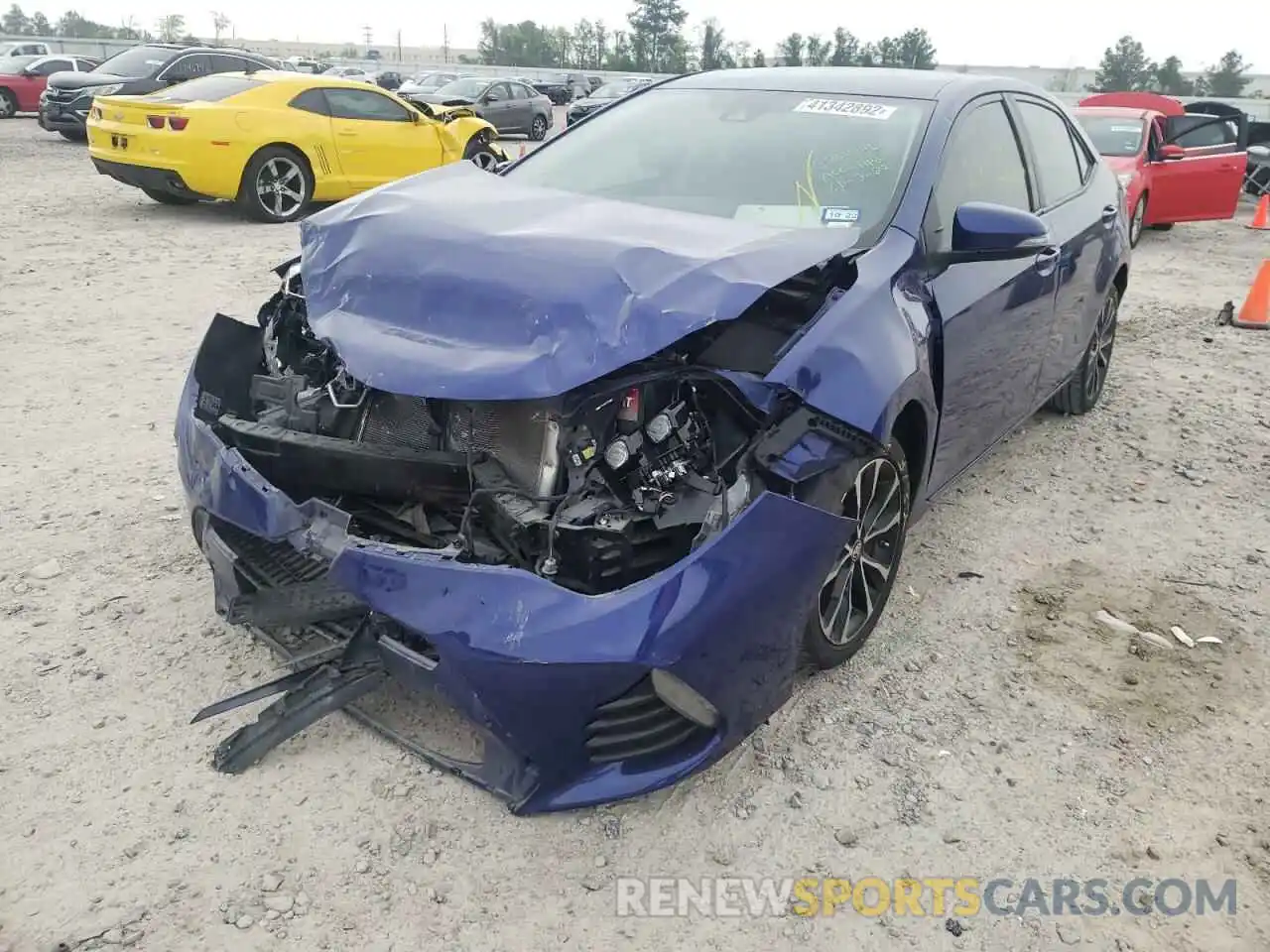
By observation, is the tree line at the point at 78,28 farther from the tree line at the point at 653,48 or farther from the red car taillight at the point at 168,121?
the red car taillight at the point at 168,121

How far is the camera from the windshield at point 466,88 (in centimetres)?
2269

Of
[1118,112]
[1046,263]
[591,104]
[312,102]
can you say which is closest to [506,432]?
[1046,263]

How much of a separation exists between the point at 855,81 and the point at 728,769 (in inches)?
104

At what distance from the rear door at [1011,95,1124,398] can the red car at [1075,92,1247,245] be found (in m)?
6.14

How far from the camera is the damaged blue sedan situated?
225 centimetres

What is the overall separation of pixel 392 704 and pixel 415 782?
0.97 feet

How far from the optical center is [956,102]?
364 cm

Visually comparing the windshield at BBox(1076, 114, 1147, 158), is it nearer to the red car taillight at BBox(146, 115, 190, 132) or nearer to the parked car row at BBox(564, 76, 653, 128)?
the parked car row at BBox(564, 76, 653, 128)

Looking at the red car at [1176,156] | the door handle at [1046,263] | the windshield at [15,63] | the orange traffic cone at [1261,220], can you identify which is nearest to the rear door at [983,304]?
the door handle at [1046,263]

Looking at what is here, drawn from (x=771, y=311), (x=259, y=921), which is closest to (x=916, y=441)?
(x=771, y=311)

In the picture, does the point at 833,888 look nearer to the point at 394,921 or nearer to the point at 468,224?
the point at 394,921

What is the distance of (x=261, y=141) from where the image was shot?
970 centimetres

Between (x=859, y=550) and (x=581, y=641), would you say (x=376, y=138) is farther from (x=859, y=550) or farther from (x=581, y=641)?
(x=581, y=641)

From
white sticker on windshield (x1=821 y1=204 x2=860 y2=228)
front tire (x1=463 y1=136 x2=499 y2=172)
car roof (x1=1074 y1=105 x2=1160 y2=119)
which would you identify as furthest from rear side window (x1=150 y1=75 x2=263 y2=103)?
car roof (x1=1074 y1=105 x2=1160 y2=119)
